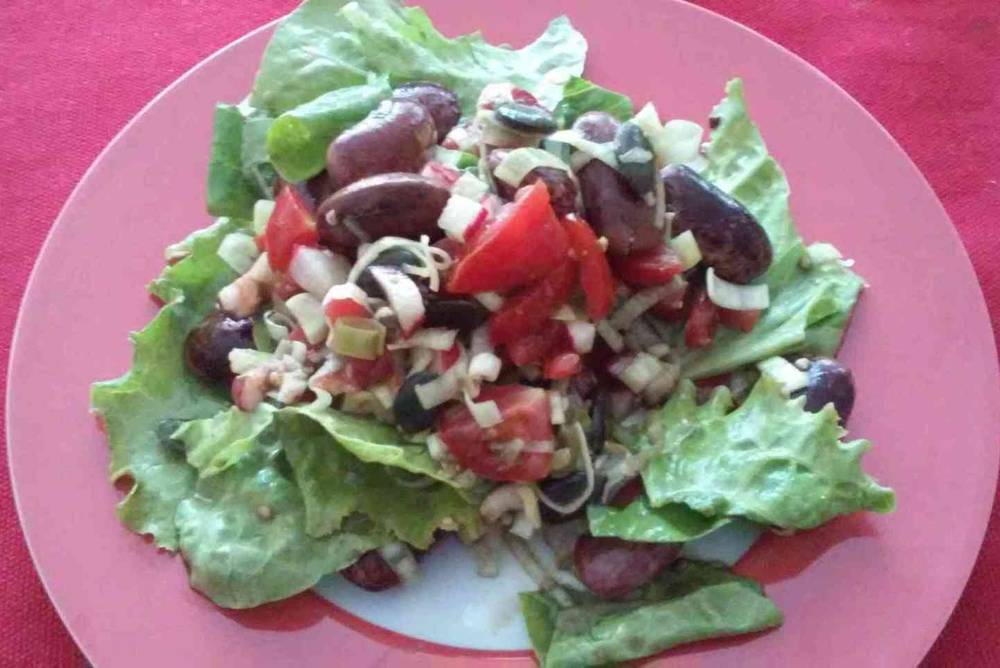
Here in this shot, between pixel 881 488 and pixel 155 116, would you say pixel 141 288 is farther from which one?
pixel 881 488

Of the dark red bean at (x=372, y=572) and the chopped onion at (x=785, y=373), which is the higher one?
the chopped onion at (x=785, y=373)

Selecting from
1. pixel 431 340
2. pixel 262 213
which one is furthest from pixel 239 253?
pixel 431 340

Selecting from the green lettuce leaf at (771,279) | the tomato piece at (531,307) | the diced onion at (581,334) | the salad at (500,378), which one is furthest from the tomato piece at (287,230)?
the green lettuce leaf at (771,279)

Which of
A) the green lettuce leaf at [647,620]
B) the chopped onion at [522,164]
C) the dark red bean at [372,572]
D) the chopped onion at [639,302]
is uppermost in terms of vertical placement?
the chopped onion at [522,164]

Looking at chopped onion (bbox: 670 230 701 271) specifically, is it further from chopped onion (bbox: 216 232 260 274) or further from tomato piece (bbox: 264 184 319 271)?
chopped onion (bbox: 216 232 260 274)

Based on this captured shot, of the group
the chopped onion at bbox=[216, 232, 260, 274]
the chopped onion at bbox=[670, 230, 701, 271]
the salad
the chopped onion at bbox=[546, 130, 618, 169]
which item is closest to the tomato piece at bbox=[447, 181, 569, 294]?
the salad

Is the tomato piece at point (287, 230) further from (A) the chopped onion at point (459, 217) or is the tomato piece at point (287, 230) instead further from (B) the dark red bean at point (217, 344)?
(A) the chopped onion at point (459, 217)
